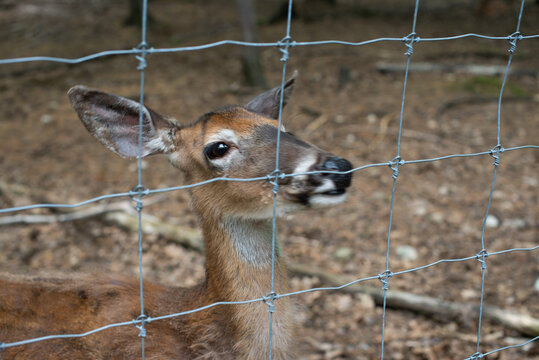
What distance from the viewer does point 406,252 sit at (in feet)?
16.9

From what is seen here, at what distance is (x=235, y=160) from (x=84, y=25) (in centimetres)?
1554

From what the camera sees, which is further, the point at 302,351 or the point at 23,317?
the point at 302,351

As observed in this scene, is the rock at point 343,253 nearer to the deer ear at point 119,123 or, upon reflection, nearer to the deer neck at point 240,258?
the deer neck at point 240,258

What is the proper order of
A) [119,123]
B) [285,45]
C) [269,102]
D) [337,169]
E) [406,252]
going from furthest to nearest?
[406,252]
[269,102]
[119,123]
[337,169]
[285,45]

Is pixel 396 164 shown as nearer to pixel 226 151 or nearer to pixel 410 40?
pixel 410 40

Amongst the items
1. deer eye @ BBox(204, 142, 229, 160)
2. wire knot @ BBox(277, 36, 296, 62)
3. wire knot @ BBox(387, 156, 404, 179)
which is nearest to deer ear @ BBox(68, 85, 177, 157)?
deer eye @ BBox(204, 142, 229, 160)

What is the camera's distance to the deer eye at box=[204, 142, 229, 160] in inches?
113

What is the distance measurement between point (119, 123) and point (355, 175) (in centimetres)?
180

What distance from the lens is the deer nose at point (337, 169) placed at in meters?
2.48

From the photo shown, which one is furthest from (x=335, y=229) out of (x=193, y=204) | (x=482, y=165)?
(x=193, y=204)

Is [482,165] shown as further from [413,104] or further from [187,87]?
[187,87]

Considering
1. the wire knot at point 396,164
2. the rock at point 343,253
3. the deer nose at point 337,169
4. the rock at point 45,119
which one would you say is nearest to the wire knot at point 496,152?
the wire knot at point 396,164

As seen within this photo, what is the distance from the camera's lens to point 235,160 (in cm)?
284

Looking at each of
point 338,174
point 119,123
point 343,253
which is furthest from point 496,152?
point 343,253
